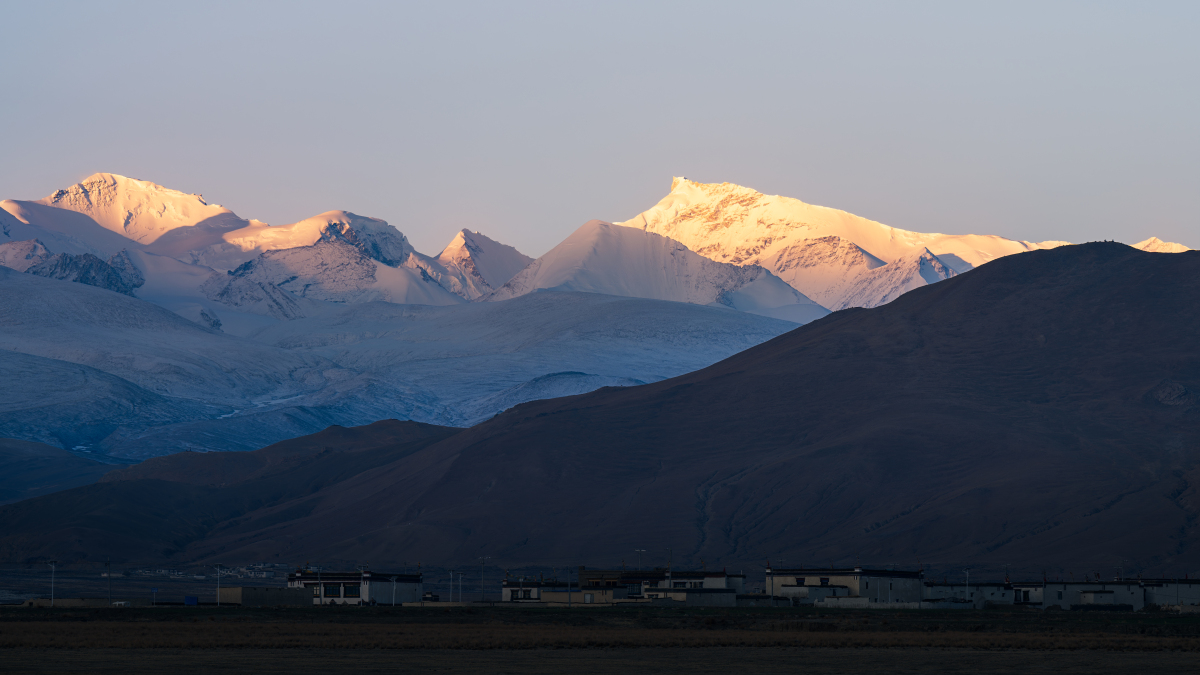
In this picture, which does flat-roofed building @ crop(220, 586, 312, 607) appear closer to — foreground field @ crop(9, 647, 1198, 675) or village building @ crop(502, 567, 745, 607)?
village building @ crop(502, 567, 745, 607)

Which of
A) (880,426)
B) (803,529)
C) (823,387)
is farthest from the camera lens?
(823,387)

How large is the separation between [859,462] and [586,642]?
3670 inches

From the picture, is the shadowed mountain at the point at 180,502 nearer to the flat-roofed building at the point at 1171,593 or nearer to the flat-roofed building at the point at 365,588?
the flat-roofed building at the point at 365,588

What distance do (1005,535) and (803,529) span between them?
19154 millimetres

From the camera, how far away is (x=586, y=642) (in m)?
56.7

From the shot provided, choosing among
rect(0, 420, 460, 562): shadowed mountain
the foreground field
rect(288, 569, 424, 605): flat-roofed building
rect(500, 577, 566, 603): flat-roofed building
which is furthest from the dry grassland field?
rect(0, 420, 460, 562): shadowed mountain

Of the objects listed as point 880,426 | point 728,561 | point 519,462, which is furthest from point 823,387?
point 728,561

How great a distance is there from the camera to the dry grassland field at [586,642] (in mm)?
47219

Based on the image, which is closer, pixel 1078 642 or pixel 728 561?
pixel 1078 642

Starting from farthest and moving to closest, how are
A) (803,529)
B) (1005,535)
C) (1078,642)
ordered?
(803,529)
(1005,535)
(1078,642)

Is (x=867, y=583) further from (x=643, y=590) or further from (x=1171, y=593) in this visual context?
(x=1171, y=593)

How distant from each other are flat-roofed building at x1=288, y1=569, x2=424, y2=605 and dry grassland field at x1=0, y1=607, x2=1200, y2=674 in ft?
49.0

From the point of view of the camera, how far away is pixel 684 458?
16188 cm

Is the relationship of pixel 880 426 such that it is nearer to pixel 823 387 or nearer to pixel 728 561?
pixel 823 387
